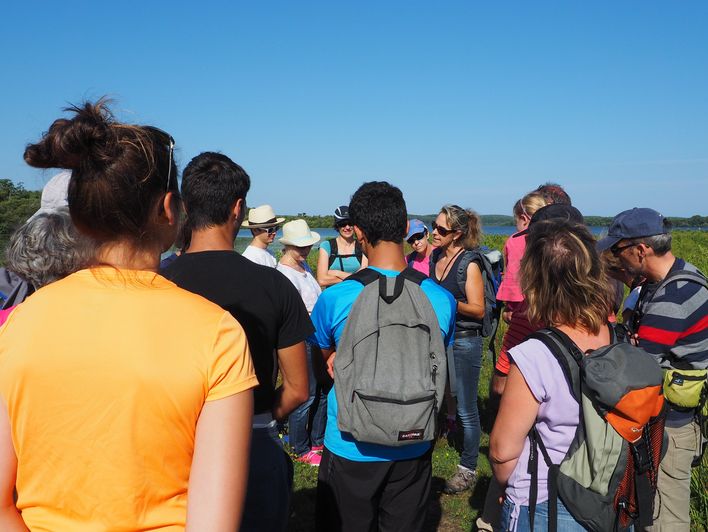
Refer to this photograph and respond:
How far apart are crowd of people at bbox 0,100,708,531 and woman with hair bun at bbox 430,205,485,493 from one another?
3 centimetres

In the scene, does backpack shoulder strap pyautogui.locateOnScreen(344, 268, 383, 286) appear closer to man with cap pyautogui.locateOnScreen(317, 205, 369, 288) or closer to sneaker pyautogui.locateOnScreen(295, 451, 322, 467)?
sneaker pyautogui.locateOnScreen(295, 451, 322, 467)

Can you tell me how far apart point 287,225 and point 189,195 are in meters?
3.38

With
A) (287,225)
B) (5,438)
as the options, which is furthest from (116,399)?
(287,225)

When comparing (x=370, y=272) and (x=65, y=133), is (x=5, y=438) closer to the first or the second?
(x=65, y=133)

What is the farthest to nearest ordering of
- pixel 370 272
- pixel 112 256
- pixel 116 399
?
pixel 370 272 → pixel 112 256 → pixel 116 399

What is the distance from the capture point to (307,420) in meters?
5.17

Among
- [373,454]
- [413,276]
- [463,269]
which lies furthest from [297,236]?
[373,454]

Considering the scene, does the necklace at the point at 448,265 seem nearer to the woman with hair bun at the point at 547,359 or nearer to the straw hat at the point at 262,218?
the straw hat at the point at 262,218

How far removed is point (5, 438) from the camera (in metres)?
1.29

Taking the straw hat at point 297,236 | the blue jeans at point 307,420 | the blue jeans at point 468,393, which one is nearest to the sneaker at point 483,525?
the blue jeans at point 468,393

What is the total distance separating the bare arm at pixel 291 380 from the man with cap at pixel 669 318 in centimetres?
171

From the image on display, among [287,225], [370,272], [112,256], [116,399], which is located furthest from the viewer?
[287,225]

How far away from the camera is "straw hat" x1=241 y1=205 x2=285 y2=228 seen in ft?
18.7

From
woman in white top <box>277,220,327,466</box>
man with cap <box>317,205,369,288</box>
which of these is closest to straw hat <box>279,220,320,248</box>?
woman in white top <box>277,220,327,466</box>
